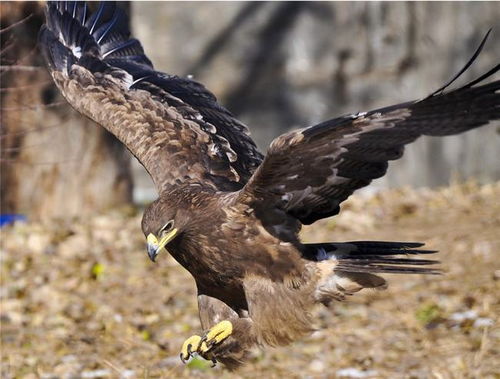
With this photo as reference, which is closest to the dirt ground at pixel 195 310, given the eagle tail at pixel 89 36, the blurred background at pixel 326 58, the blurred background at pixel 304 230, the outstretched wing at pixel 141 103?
the blurred background at pixel 304 230

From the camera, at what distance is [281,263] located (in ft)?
16.2

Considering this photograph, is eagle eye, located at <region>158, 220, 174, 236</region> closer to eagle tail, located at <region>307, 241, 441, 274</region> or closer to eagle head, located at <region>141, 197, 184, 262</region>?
eagle head, located at <region>141, 197, 184, 262</region>

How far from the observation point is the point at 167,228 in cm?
471

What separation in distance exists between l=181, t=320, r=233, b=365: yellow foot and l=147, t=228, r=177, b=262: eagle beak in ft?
1.72

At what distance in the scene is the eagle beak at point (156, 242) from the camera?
458 cm

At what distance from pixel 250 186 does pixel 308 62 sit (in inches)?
259

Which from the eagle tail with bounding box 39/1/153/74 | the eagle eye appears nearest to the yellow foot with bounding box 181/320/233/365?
the eagle eye

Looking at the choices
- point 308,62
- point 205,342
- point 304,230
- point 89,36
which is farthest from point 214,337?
point 308,62

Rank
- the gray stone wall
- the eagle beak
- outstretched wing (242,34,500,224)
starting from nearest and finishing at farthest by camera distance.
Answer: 1. outstretched wing (242,34,500,224)
2. the eagle beak
3. the gray stone wall

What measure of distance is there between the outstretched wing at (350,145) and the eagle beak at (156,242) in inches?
15.5

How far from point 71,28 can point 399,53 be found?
213 inches

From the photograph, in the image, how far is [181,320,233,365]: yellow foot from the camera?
4918 mm

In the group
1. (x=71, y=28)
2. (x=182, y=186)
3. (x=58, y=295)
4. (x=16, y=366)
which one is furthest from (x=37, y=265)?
(x=182, y=186)

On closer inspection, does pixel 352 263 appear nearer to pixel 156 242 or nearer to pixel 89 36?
pixel 156 242
